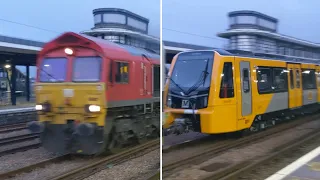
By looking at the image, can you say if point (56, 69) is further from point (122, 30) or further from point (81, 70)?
point (122, 30)

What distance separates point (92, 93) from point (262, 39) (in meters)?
1.02

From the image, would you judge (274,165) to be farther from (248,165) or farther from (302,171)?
(302,171)

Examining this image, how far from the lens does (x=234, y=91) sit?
11.7 feet

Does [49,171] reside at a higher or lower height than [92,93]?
lower

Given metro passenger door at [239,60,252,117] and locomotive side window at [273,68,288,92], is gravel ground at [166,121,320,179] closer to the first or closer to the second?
metro passenger door at [239,60,252,117]

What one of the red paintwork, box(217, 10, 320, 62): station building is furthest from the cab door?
the red paintwork

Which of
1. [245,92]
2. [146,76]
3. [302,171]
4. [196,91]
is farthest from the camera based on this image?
[245,92]

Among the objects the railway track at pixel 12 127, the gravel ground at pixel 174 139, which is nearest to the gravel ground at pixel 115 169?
the railway track at pixel 12 127

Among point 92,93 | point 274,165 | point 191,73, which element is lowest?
point 274,165

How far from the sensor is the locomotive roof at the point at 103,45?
1.15 meters

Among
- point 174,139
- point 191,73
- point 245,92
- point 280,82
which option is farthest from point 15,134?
point 280,82

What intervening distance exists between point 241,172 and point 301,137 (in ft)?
7.20

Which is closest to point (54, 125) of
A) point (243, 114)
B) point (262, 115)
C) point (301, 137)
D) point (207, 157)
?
point (207, 157)

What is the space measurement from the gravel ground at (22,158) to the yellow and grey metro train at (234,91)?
0.63m
